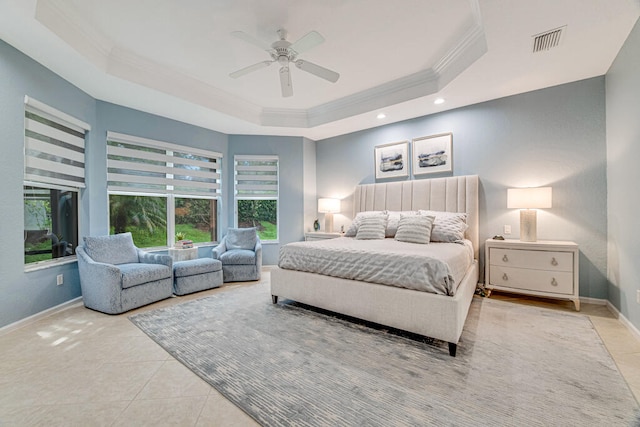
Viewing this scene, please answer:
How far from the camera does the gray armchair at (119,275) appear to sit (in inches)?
116

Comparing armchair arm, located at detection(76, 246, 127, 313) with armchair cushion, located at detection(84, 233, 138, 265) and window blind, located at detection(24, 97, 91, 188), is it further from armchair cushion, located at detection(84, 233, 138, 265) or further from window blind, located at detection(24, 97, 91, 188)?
window blind, located at detection(24, 97, 91, 188)

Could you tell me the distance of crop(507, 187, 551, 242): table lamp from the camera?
3.15 m

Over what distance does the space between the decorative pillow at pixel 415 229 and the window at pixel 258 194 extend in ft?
9.32

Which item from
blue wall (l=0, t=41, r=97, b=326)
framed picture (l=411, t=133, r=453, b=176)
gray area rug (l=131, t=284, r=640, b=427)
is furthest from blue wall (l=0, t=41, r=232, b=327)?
framed picture (l=411, t=133, r=453, b=176)

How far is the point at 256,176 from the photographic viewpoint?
549cm

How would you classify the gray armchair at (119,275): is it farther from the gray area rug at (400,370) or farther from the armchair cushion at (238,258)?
the armchair cushion at (238,258)

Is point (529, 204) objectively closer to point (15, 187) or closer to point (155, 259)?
point (155, 259)

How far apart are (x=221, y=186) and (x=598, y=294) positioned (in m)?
5.79

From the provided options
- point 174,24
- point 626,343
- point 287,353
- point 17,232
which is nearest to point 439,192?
point 626,343

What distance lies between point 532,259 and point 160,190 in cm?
537

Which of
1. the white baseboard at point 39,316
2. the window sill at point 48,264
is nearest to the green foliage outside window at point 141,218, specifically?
the window sill at point 48,264

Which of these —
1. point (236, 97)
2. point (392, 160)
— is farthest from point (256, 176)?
point (392, 160)

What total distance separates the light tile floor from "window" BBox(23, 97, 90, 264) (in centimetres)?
95

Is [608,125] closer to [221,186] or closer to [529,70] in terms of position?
[529,70]
